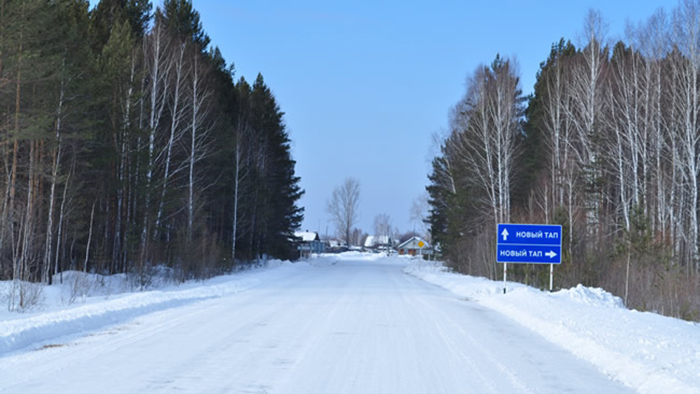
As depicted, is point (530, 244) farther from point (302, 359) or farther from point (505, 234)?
point (302, 359)

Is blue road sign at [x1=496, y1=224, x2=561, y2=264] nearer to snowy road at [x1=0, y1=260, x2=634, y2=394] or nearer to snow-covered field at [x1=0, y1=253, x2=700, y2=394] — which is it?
snow-covered field at [x1=0, y1=253, x2=700, y2=394]

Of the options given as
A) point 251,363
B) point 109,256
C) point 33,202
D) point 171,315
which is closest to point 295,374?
point 251,363

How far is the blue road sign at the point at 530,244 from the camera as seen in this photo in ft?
74.0

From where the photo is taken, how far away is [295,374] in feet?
26.2

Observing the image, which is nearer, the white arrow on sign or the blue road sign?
the blue road sign

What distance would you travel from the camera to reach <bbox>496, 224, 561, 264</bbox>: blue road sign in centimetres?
2255

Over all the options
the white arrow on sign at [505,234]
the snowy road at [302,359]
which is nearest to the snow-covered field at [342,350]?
the snowy road at [302,359]

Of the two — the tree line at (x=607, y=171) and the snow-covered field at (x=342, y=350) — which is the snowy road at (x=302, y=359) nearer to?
the snow-covered field at (x=342, y=350)

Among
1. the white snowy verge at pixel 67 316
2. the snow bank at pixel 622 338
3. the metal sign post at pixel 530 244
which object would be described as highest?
the metal sign post at pixel 530 244

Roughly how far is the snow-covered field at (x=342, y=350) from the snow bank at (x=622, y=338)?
3cm

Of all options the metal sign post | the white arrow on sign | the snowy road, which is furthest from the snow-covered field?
the white arrow on sign

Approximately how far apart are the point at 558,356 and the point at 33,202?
1922cm

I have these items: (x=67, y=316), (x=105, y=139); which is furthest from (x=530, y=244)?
(x=105, y=139)

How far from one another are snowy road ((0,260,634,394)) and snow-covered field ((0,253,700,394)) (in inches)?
0.8
